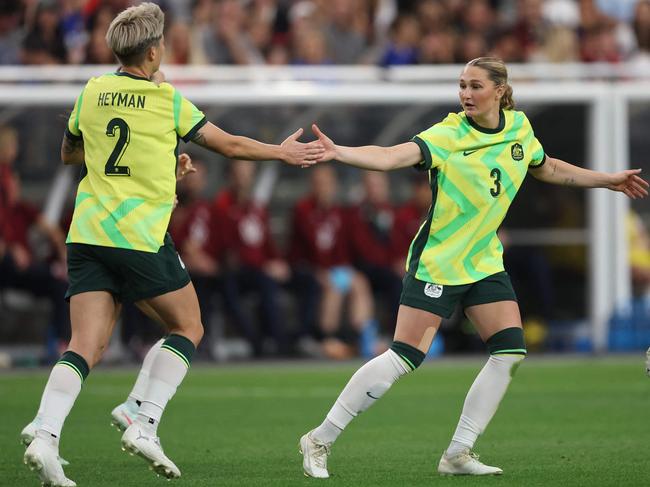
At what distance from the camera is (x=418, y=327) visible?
7.16 metres

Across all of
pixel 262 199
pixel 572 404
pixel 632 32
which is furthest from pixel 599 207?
pixel 572 404

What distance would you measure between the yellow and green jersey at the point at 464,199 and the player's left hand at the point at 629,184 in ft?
2.33

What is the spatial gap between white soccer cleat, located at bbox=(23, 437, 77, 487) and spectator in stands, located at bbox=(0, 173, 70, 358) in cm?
929

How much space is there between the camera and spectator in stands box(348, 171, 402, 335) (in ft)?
56.4

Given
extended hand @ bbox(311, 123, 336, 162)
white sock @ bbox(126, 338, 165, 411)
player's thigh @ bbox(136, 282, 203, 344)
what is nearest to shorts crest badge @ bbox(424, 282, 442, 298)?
extended hand @ bbox(311, 123, 336, 162)

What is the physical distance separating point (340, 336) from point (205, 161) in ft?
9.44

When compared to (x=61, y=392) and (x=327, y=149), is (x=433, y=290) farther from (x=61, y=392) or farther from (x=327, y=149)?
(x=61, y=392)

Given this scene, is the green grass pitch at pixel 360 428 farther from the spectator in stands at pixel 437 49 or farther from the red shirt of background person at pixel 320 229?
the spectator in stands at pixel 437 49

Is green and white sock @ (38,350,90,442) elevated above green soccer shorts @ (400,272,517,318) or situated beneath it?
situated beneath

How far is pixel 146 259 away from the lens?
693 centimetres

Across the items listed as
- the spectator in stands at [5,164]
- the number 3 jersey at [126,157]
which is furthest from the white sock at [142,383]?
the spectator in stands at [5,164]

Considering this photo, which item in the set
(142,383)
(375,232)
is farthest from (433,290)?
(375,232)

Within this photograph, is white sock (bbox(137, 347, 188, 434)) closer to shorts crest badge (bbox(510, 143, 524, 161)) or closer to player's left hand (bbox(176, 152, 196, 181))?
player's left hand (bbox(176, 152, 196, 181))

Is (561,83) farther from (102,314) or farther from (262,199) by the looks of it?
(102,314)
